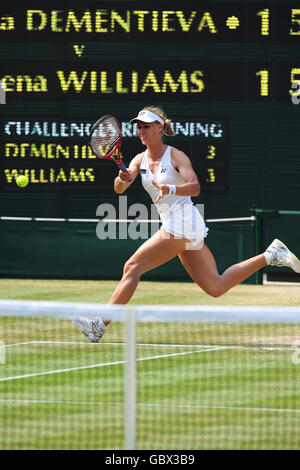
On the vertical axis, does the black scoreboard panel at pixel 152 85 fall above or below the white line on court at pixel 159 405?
above

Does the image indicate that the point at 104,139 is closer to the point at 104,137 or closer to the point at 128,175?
the point at 104,137

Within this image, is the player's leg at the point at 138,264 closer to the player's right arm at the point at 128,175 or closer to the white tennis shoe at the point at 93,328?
the white tennis shoe at the point at 93,328

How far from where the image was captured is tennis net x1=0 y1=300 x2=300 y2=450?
17.5ft

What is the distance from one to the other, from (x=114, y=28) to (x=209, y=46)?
4.41ft

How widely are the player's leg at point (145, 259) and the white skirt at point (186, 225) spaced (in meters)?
0.05

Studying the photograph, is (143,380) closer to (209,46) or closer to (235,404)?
(235,404)

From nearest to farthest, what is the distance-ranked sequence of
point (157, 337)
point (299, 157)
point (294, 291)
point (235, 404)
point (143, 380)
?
point (235, 404), point (143, 380), point (157, 337), point (294, 291), point (299, 157)

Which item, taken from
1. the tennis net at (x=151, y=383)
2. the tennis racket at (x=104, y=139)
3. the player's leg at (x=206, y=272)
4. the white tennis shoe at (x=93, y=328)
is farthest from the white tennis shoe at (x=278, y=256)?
the white tennis shoe at (x=93, y=328)

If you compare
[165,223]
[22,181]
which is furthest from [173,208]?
[22,181]

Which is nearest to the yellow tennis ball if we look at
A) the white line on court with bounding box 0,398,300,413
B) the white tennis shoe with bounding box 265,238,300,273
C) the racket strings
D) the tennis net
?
the tennis net

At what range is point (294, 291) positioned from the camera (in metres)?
15.6

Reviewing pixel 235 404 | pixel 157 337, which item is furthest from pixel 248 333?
pixel 235 404

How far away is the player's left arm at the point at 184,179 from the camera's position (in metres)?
8.62

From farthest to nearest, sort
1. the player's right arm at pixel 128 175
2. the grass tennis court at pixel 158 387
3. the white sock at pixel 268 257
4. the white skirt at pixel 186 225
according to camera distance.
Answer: the white sock at pixel 268 257 → the player's right arm at pixel 128 175 → the white skirt at pixel 186 225 → the grass tennis court at pixel 158 387
